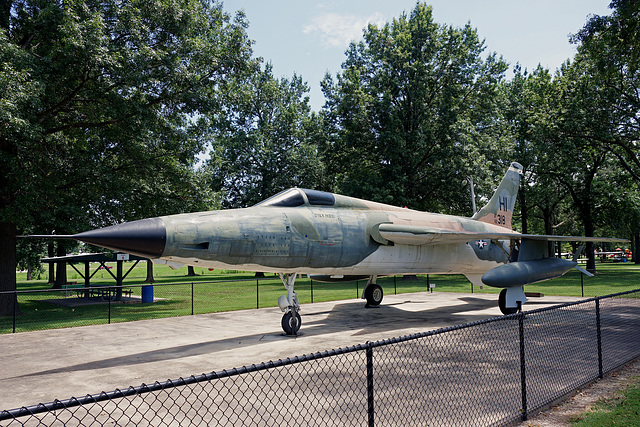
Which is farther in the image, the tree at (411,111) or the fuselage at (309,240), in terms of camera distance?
the tree at (411,111)

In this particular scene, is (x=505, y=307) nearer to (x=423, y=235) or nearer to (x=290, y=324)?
(x=423, y=235)

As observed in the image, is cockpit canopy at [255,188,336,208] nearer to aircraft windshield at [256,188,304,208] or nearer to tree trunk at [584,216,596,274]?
aircraft windshield at [256,188,304,208]

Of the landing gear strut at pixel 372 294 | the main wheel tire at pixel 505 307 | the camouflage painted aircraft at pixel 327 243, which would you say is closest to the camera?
the camouflage painted aircraft at pixel 327 243

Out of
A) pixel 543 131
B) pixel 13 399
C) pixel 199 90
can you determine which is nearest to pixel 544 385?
pixel 13 399

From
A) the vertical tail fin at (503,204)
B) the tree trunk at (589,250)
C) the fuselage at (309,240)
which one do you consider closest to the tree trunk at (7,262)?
the fuselage at (309,240)

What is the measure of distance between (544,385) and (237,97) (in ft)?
63.4

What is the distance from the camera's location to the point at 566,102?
106 ft

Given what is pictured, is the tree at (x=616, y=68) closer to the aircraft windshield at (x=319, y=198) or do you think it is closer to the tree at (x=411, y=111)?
the tree at (x=411, y=111)

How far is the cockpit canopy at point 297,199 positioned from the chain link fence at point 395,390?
14.1ft

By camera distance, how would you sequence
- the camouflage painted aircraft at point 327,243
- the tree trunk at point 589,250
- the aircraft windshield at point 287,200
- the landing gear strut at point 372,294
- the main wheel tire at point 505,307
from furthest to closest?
the tree trunk at point 589,250, the landing gear strut at point 372,294, the main wheel tire at point 505,307, the aircraft windshield at point 287,200, the camouflage painted aircraft at point 327,243

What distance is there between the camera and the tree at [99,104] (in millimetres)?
16172

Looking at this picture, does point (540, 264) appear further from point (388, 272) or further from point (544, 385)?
point (544, 385)

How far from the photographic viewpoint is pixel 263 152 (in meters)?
41.5

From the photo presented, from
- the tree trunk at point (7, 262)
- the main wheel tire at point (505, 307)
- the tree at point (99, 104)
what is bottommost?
the main wheel tire at point (505, 307)
